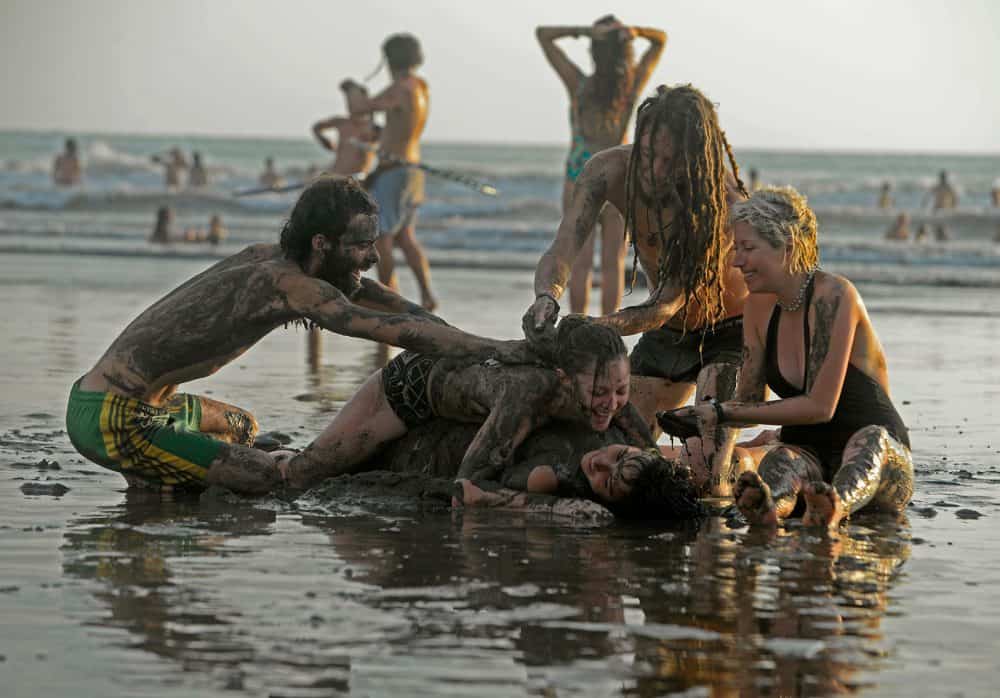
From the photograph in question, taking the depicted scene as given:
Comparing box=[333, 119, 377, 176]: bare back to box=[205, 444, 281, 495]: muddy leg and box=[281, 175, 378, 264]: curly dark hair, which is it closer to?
box=[281, 175, 378, 264]: curly dark hair

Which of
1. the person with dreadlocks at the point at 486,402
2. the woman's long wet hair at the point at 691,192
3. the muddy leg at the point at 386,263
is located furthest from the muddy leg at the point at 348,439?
the muddy leg at the point at 386,263

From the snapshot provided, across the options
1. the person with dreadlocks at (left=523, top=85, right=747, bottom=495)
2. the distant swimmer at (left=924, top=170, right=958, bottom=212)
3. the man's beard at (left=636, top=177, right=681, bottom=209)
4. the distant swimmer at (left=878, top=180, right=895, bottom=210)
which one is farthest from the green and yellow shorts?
the distant swimmer at (left=878, top=180, right=895, bottom=210)

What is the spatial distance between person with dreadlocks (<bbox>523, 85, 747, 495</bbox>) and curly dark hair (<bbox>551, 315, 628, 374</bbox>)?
1.21 ft

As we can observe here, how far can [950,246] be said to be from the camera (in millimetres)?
30422

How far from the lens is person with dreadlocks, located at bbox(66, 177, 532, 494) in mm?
6684

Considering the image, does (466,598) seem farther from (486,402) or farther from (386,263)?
(386,263)

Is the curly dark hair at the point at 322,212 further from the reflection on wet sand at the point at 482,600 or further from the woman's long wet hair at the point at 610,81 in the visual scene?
the woman's long wet hair at the point at 610,81

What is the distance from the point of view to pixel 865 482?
6.24m

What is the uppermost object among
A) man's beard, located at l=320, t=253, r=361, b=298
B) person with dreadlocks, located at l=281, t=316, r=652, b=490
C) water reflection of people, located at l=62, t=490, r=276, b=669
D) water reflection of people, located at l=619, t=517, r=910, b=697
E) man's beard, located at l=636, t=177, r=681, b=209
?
man's beard, located at l=636, t=177, r=681, b=209

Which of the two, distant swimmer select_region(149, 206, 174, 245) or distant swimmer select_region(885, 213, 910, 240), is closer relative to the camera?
distant swimmer select_region(149, 206, 174, 245)

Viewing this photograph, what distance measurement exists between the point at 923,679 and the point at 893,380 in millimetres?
6981

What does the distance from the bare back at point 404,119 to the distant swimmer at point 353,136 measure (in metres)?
0.42

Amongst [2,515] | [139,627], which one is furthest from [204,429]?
[139,627]

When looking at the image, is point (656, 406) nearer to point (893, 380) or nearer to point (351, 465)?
point (351, 465)
